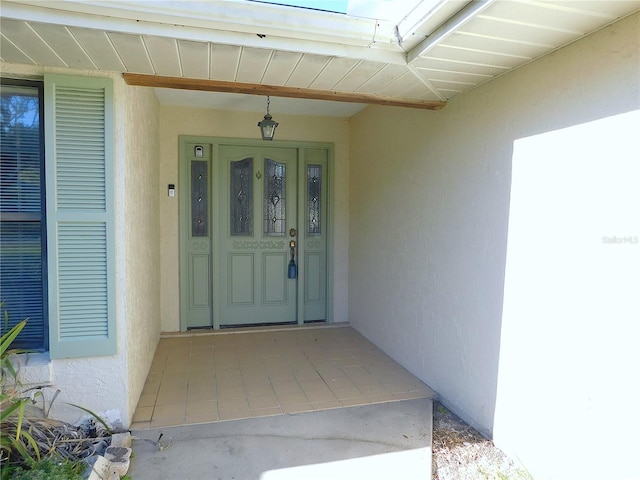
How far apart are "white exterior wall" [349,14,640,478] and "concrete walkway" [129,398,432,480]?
53cm

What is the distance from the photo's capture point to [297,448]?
225 cm

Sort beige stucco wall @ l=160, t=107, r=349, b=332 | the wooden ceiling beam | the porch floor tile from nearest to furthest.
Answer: the wooden ceiling beam → the porch floor tile → beige stucco wall @ l=160, t=107, r=349, b=332

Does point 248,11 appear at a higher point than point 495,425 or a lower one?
higher

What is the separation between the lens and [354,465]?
6.96 ft

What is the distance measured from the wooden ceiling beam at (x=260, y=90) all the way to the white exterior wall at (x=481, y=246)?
0.31 metres

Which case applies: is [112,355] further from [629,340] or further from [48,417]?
[629,340]

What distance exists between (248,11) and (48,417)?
2394 mm

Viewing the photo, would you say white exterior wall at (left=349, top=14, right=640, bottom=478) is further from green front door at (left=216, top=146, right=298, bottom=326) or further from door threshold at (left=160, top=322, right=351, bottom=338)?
green front door at (left=216, top=146, right=298, bottom=326)

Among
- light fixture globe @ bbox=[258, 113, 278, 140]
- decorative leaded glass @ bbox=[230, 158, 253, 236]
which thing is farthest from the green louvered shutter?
decorative leaded glass @ bbox=[230, 158, 253, 236]

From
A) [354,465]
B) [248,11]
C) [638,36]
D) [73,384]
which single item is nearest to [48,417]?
[73,384]

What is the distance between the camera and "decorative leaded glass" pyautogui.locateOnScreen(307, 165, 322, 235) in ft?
15.3

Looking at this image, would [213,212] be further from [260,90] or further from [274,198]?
[260,90]

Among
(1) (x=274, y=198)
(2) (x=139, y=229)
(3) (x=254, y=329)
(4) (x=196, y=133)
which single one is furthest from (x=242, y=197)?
(2) (x=139, y=229)

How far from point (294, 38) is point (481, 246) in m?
1.60
